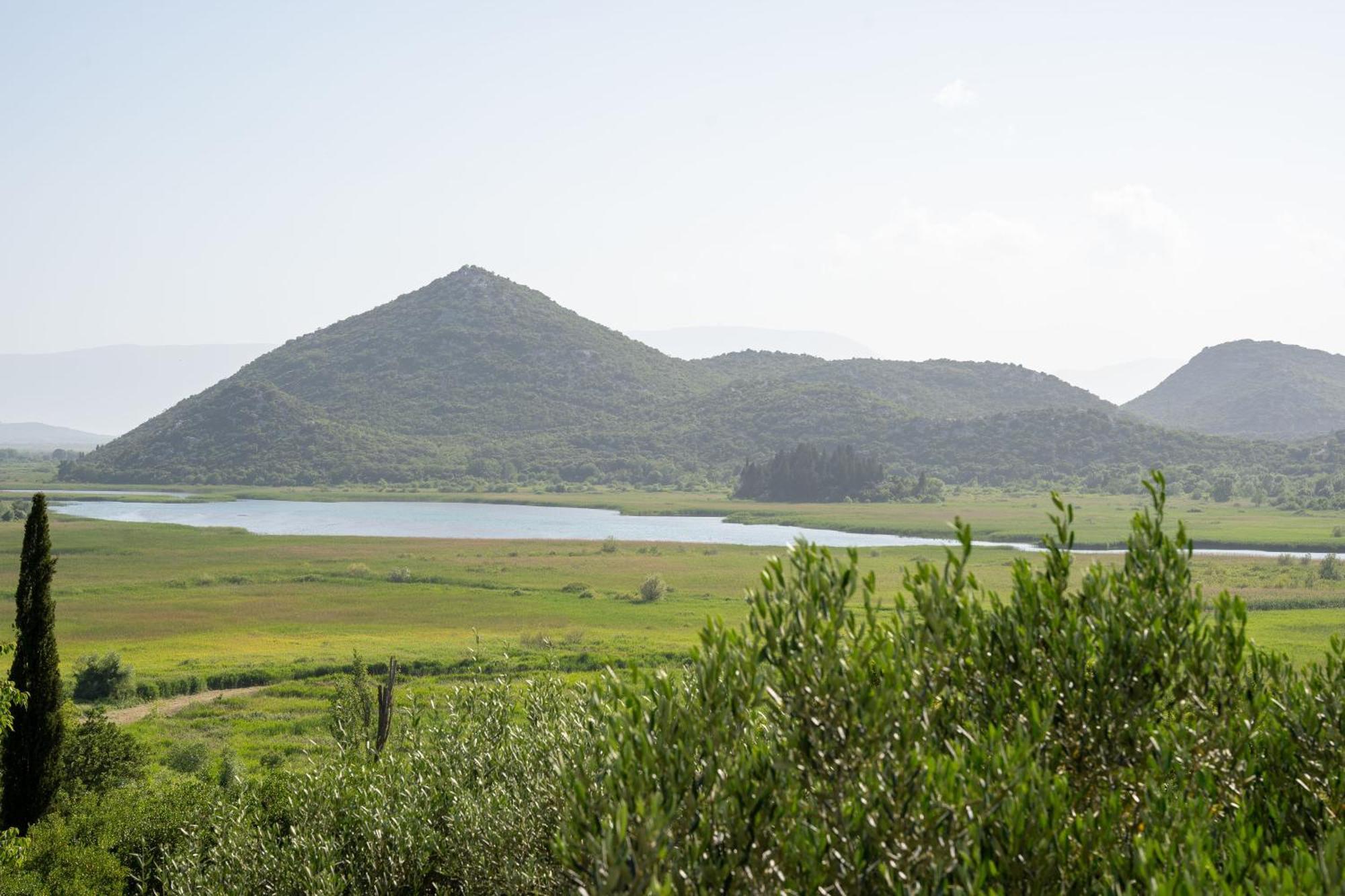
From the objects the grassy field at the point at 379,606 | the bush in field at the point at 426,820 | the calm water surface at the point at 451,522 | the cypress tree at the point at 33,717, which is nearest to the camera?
the bush in field at the point at 426,820

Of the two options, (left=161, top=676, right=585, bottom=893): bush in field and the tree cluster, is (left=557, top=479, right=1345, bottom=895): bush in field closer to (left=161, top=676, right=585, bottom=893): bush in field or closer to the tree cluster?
(left=161, top=676, right=585, bottom=893): bush in field

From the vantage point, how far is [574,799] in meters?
9.27

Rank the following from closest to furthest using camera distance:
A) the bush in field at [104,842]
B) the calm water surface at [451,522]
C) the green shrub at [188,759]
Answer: the bush in field at [104,842]
the green shrub at [188,759]
the calm water surface at [451,522]

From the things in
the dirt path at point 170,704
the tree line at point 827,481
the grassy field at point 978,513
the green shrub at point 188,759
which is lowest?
the dirt path at point 170,704

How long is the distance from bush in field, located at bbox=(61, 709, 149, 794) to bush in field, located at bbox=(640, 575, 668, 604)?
155 feet

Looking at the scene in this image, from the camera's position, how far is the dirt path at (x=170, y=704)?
1690 inches

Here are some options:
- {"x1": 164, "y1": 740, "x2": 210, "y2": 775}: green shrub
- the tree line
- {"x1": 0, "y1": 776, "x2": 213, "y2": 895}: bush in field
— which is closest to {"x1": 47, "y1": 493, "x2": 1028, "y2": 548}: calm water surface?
the tree line

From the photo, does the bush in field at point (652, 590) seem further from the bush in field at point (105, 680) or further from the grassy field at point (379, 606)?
the bush in field at point (105, 680)

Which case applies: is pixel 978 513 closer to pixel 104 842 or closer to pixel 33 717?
pixel 33 717

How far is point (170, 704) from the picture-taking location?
151 ft

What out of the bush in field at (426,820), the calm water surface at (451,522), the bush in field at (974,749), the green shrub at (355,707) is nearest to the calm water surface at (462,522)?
the calm water surface at (451,522)

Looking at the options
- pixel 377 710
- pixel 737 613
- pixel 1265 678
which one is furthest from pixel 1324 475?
pixel 1265 678

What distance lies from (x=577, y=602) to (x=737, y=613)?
39.4ft

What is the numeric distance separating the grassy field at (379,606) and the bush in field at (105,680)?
2130 millimetres
